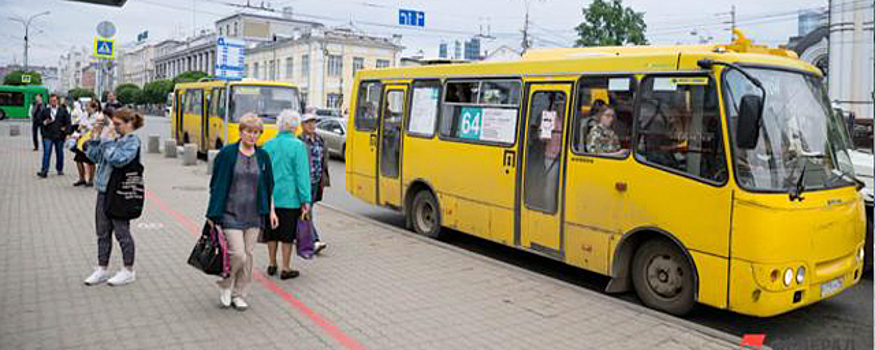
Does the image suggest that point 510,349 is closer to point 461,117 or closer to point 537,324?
point 537,324

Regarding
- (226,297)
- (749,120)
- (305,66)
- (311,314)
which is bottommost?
(311,314)

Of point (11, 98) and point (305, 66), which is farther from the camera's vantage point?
point (305, 66)

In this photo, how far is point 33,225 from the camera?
10.1 meters

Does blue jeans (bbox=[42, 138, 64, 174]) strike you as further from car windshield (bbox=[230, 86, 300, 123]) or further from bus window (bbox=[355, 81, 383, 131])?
bus window (bbox=[355, 81, 383, 131])

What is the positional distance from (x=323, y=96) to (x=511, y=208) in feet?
222

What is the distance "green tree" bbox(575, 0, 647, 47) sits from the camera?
46.2m

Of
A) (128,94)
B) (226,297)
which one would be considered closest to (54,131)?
(226,297)

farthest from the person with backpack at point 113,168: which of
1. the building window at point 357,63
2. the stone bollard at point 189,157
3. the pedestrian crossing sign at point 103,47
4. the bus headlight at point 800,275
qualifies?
the building window at point 357,63

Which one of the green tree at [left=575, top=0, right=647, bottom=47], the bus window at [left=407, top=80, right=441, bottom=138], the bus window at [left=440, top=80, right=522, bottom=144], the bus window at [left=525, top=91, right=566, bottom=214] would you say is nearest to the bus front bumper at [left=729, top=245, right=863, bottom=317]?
the bus window at [left=525, top=91, right=566, bottom=214]

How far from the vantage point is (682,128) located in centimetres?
650

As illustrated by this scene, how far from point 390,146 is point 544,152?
3.54 meters

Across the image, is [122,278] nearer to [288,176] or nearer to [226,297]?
[226,297]

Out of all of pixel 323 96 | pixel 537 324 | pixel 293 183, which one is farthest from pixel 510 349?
pixel 323 96

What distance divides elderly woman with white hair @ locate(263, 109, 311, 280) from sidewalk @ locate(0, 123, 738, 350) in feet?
2.11
